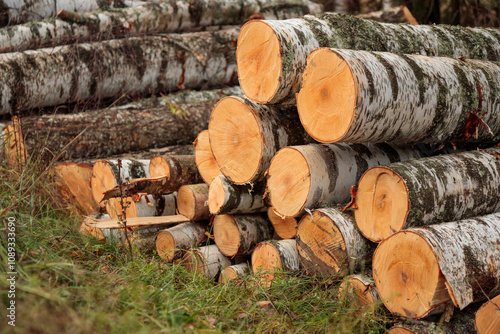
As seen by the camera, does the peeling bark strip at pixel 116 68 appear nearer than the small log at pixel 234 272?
No

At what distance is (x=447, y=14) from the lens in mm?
8234

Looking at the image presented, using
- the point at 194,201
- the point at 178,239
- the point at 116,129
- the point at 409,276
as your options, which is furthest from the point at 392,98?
the point at 116,129

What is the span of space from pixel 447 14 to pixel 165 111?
17.8 feet

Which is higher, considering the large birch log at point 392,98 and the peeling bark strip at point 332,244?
the large birch log at point 392,98

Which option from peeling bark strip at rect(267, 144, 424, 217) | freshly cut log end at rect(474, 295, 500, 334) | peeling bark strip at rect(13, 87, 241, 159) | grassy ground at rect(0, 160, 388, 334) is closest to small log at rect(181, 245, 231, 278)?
grassy ground at rect(0, 160, 388, 334)

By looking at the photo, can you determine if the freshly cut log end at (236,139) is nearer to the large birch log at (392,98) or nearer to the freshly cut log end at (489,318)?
the large birch log at (392,98)

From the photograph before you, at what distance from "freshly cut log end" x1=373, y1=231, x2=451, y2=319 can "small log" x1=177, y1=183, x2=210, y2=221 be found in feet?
5.45

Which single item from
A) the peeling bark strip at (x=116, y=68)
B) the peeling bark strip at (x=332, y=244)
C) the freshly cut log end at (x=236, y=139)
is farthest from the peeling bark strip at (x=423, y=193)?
the peeling bark strip at (x=116, y=68)

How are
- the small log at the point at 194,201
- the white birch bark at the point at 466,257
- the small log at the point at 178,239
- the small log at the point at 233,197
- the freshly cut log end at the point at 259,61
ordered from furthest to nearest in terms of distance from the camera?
1. the small log at the point at 194,201
2. the small log at the point at 178,239
3. the small log at the point at 233,197
4. the freshly cut log end at the point at 259,61
5. the white birch bark at the point at 466,257

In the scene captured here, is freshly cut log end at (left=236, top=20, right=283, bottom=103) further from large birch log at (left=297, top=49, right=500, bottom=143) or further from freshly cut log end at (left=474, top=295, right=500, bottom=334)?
freshly cut log end at (left=474, top=295, right=500, bottom=334)

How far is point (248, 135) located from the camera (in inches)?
140

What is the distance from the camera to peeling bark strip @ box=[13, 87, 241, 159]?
15.7 feet

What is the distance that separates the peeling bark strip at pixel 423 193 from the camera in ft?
9.61

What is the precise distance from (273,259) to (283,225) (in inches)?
14.8
